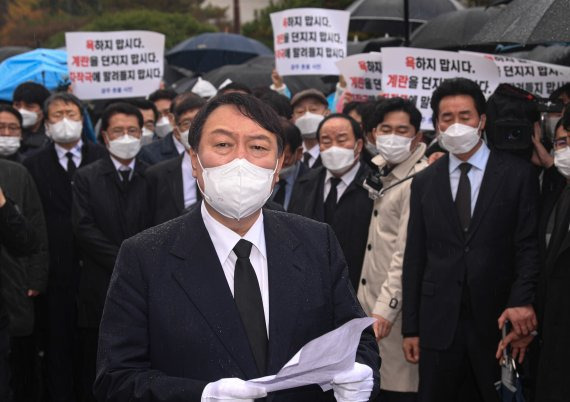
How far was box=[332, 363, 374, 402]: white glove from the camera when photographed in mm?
2660

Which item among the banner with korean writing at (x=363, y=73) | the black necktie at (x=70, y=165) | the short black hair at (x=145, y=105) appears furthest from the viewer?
the short black hair at (x=145, y=105)

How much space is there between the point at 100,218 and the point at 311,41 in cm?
404

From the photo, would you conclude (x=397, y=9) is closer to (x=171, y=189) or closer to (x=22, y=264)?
(x=171, y=189)

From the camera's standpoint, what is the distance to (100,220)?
6469 mm

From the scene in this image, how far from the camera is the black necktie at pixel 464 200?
5.18 metres

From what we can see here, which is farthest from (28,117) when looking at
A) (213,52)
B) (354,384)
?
(213,52)

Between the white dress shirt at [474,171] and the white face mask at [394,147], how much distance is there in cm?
53

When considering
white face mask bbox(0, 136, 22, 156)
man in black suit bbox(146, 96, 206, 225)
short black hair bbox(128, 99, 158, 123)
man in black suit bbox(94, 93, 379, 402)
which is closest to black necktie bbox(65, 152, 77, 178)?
white face mask bbox(0, 136, 22, 156)

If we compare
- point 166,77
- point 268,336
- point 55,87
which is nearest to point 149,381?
point 268,336

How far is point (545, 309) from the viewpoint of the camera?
15.1 ft

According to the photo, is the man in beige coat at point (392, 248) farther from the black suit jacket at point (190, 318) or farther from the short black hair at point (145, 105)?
the short black hair at point (145, 105)

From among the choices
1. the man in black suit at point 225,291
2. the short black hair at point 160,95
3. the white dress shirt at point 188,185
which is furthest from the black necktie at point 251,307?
the short black hair at point 160,95

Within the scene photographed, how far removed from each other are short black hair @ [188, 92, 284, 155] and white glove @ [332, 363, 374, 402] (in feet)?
2.54

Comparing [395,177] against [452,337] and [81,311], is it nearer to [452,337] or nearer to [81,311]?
[452,337]
